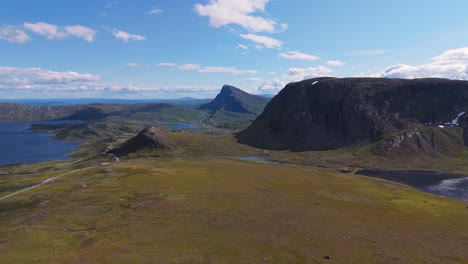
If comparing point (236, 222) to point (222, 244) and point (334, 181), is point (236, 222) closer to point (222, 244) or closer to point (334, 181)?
point (222, 244)

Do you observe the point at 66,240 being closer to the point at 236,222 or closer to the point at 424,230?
the point at 236,222

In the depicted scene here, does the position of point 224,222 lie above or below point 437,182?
above

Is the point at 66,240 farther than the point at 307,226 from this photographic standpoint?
No

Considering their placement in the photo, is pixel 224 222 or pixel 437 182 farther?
pixel 437 182

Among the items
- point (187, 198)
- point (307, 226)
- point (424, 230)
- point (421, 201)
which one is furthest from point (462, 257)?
point (187, 198)

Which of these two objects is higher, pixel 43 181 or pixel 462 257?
pixel 462 257

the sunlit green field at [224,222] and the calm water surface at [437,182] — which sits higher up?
the sunlit green field at [224,222]

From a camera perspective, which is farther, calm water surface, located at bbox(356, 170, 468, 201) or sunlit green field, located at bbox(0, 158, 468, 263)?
calm water surface, located at bbox(356, 170, 468, 201)

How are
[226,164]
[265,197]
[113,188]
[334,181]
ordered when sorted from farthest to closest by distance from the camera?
[226,164] < [334,181] < [113,188] < [265,197]

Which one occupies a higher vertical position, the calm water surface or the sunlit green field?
the sunlit green field

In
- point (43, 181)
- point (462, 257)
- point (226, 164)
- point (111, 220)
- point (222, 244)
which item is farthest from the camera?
point (226, 164)

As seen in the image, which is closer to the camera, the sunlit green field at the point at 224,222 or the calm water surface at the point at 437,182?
the sunlit green field at the point at 224,222
